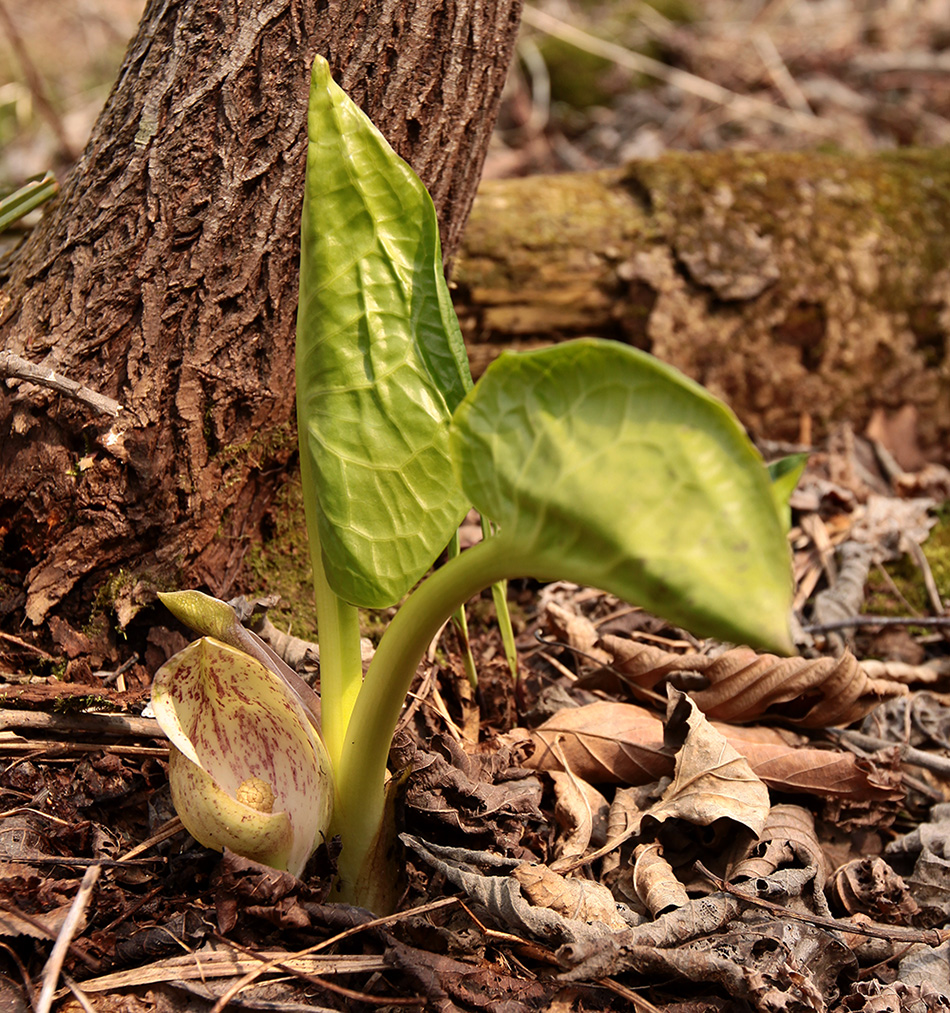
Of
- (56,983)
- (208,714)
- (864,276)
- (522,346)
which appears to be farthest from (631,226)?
(56,983)

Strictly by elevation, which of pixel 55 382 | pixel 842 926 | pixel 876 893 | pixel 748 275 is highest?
pixel 55 382

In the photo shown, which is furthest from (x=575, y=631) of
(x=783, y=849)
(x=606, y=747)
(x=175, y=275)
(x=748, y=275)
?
(x=748, y=275)

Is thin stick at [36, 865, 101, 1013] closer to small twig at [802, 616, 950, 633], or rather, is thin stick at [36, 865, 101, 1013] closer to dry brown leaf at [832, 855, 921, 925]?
dry brown leaf at [832, 855, 921, 925]

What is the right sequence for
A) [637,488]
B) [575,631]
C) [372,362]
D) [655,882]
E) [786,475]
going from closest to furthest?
[637,488] → [786,475] → [372,362] → [655,882] → [575,631]

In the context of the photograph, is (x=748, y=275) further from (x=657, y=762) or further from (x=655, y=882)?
(x=655, y=882)

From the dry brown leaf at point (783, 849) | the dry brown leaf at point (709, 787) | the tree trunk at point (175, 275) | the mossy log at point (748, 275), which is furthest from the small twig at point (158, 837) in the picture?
the mossy log at point (748, 275)

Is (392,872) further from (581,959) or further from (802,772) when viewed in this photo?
(802,772)
